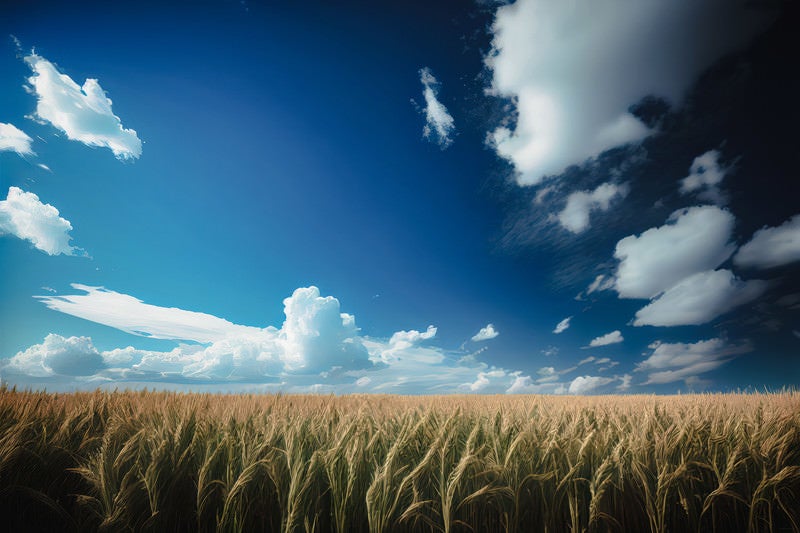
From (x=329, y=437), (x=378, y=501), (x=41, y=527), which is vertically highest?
(x=329, y=437)

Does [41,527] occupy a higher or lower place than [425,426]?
lower

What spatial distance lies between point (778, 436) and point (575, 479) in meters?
2.93

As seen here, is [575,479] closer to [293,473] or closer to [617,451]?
[617,451]

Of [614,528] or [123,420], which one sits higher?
[123,420]

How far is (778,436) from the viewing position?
152 inches

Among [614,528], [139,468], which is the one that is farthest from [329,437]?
[614,528]

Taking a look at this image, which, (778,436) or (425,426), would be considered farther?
(778,436)

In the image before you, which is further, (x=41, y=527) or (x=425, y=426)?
(x=425, y=426)

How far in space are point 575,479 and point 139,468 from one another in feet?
9.86

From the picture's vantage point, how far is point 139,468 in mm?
2562

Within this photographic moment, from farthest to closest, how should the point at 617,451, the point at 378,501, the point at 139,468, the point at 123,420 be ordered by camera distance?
the point at 123,420 < the point at 617,451 < the point at 139,468 < the point at 378,501

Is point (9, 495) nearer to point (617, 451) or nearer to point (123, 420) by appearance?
point (123, 420)

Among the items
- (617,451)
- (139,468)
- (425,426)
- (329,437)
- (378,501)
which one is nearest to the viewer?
(378,501)

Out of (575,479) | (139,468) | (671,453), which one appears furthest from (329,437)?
(671,453)
